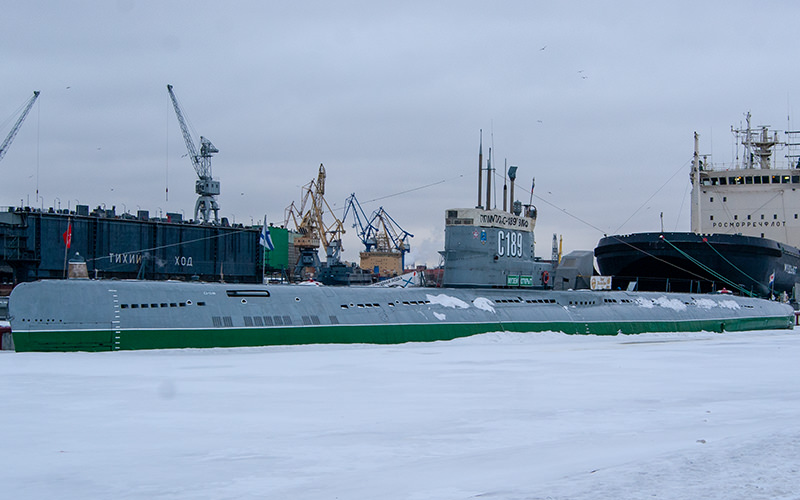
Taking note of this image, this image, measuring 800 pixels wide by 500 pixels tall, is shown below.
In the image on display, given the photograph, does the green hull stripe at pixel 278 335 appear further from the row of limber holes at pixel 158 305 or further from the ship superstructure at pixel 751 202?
the ship superstructure at pixel 751 202

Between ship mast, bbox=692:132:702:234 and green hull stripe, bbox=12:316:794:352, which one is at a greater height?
ship mast, bbox=692:132:702:234

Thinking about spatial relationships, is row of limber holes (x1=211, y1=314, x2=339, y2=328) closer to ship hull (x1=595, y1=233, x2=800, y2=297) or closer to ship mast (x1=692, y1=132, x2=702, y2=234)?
ship hull (x1=595, y1=233, x2=800, y2=297)

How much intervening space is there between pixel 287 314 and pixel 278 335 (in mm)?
967

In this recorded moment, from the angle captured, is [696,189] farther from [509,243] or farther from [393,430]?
[393,430]

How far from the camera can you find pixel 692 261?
4412cm

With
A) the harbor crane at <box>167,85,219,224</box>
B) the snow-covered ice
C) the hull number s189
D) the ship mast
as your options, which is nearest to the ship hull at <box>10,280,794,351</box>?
the hull number s189

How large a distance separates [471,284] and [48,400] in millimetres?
19885

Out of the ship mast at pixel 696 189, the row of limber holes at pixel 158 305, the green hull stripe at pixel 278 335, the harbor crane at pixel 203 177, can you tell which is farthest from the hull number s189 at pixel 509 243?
the harbor crane at pixel 203 177

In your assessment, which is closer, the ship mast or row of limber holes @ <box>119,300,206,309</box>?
row of limber holes @ <box>119,300,206,309</box>

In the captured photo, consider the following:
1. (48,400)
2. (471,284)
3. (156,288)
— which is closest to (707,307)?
(471,284)

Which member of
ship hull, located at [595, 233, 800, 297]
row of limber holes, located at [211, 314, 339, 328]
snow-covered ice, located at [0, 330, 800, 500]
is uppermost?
ship hull, located at [595, 233, 800, 297]

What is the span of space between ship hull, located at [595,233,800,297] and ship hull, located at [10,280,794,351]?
377 inches

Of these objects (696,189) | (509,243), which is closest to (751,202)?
(696,189)

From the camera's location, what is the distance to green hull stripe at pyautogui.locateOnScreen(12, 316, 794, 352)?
19.1 m
